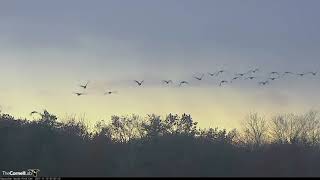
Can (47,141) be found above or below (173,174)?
above

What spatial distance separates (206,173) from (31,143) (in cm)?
1642

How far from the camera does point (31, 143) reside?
56.8m

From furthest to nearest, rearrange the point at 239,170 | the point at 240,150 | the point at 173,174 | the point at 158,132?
the point at 158,132 → the point at 240,150 → the point at 239,170 → the point at 173,174

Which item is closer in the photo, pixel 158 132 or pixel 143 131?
pixel 158 132

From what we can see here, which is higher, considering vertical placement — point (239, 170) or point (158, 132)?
point (158, 132)

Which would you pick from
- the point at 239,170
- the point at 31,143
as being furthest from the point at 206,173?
the point at 31,143

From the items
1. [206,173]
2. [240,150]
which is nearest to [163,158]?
[206,173]

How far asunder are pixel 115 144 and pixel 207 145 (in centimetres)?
968

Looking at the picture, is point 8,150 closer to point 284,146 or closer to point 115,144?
point 115,144

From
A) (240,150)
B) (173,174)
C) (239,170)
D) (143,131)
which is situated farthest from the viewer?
(143,131)

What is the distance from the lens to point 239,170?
58.2 m

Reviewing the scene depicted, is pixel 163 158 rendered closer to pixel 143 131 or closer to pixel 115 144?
pixel 115 144

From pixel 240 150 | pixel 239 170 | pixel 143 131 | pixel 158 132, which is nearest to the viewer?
pixel 239 170

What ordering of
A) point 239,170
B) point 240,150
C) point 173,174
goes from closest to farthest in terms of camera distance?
point 173,174 → point 239,170 → point 240,150
